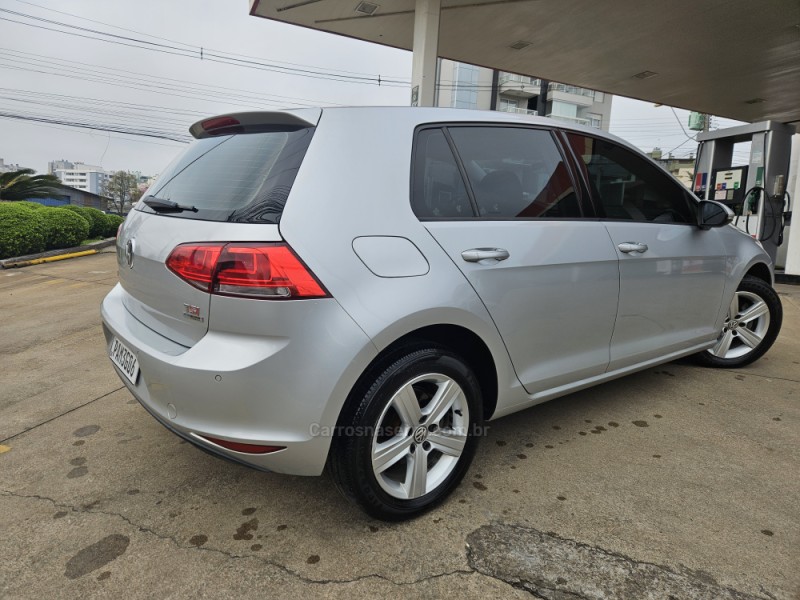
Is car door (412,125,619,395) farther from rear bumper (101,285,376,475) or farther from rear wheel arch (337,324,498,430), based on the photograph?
rear bumper (101,285,376,475)

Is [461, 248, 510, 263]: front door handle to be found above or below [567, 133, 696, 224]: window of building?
below

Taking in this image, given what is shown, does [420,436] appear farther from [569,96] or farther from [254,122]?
[569,96]

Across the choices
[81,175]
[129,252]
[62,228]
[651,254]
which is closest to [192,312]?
[129,252]

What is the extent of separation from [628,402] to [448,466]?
165 centimetres

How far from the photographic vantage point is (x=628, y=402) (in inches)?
127

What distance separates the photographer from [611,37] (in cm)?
907

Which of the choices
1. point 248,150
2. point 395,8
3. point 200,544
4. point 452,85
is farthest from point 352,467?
point 452,85

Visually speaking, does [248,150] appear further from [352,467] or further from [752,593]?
[752,593]

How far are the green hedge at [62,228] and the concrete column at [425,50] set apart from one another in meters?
7.28

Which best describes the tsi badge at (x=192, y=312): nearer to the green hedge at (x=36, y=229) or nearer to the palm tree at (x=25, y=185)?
the green hedge at (x=36, y=229)

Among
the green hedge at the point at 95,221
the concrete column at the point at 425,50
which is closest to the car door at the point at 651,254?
the concrete column at the point at 425,50

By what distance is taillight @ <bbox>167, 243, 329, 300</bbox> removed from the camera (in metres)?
1.64

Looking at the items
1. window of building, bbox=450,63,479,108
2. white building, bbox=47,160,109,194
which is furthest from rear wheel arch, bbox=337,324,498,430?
white building, bbox=47,160,109,194

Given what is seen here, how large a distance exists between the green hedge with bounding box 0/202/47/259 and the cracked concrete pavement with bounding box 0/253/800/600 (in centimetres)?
723
